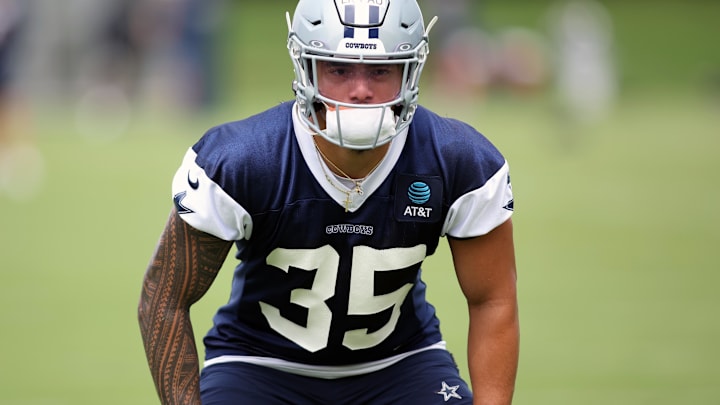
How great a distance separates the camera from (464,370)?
705 cm

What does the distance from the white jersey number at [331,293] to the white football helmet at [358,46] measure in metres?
0.40

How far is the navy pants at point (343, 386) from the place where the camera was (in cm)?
400

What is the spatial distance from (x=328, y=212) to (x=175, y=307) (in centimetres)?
55

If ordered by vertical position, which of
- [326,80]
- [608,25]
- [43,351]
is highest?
[326,80]

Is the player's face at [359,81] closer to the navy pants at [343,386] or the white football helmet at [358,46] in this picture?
the white football helmet at [358,46]

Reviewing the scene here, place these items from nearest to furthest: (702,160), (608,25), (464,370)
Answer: (464,370) → (702,160) → (608,25)

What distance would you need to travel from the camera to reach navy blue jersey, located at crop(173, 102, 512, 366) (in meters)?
3.74

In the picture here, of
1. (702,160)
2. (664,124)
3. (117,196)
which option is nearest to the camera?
(117,196)

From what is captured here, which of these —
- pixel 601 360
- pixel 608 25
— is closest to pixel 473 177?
pixel 601 360

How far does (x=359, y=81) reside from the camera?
372cm

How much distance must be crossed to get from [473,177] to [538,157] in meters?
13.4

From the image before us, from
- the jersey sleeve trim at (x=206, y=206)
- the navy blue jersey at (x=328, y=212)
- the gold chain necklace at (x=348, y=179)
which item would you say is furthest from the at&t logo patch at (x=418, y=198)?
the jersey sleeve trim at (x=206, y=206)

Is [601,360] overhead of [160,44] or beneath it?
overhead

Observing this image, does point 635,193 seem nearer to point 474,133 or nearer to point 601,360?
point 601,360
